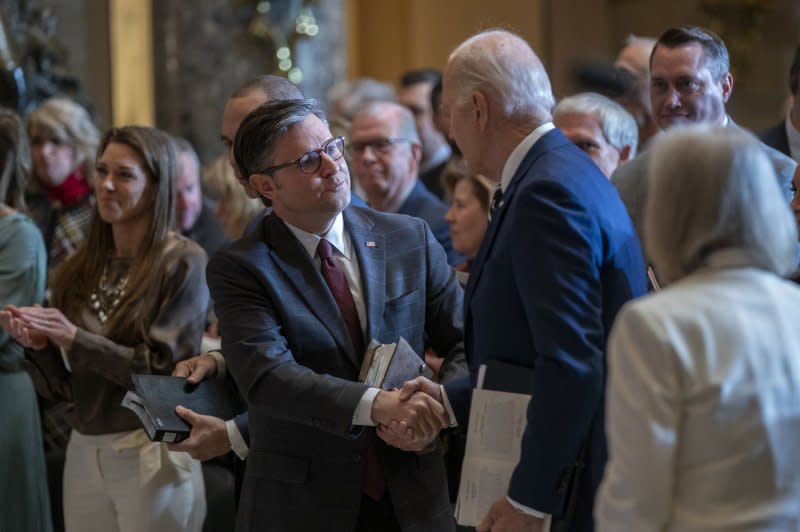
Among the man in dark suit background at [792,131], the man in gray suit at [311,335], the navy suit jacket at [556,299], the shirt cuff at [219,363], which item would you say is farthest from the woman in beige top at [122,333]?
the man in dark suit background at [792,131]

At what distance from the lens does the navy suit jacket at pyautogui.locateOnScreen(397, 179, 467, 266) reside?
16.2ft

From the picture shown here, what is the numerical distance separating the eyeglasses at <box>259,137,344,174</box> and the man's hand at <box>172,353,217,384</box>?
63 cm

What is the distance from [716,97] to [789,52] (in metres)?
6.65

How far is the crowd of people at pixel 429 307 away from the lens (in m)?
2.05

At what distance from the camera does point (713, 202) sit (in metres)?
2.05

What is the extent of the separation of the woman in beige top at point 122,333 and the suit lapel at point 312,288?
99 cm

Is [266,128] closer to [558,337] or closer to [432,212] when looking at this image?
[558,337]

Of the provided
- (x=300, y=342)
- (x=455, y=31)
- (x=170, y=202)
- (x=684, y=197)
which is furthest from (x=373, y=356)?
(x=455, y=31)

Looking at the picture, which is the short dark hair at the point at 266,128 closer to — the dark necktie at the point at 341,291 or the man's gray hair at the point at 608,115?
the dark necktie at the point at 341,291

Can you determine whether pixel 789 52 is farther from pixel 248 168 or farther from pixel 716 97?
pixel 248 168

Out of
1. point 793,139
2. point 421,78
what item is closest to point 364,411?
point 793,139

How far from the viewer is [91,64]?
8.24 m

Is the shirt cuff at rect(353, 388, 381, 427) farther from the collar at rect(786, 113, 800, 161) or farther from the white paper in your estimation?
the collar at rect(786, 113, 800, 161)

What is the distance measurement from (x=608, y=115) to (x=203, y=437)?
1908 millimetres
